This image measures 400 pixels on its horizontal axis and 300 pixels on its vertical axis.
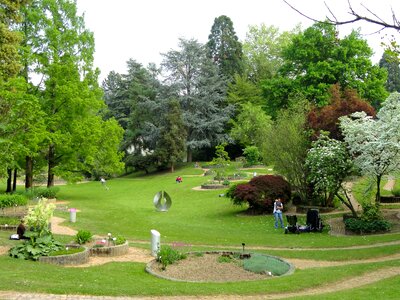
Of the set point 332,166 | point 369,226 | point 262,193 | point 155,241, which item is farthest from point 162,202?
point 155,241

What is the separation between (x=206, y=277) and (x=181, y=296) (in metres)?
2.53

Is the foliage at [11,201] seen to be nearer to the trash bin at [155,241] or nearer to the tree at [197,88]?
the trash bin at [155,241]

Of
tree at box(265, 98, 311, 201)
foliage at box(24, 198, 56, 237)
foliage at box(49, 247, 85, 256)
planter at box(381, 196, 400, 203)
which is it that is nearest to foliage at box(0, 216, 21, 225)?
foliage at box(24, 198, 56, 237)

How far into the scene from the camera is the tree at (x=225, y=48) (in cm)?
7069

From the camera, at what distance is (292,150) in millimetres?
27781

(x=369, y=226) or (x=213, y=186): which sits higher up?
(x=213, y=186)

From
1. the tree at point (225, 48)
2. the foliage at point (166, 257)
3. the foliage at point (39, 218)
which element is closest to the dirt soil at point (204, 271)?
the foliage at point (166, 257)

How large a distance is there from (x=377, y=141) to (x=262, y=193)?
8.26 m

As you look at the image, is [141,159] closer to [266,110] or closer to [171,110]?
[171,110]

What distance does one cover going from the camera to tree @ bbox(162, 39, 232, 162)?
64.1 meters

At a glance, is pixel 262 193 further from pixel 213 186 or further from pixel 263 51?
pixel 263 51

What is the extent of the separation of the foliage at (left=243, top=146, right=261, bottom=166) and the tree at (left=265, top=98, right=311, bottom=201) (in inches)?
843

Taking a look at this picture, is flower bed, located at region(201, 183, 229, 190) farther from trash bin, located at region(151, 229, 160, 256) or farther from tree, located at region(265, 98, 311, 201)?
trash bin, located at region(151, 229, 160, 256)

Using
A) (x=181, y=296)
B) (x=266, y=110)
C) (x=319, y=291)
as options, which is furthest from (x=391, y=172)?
(x=266, y=110)
